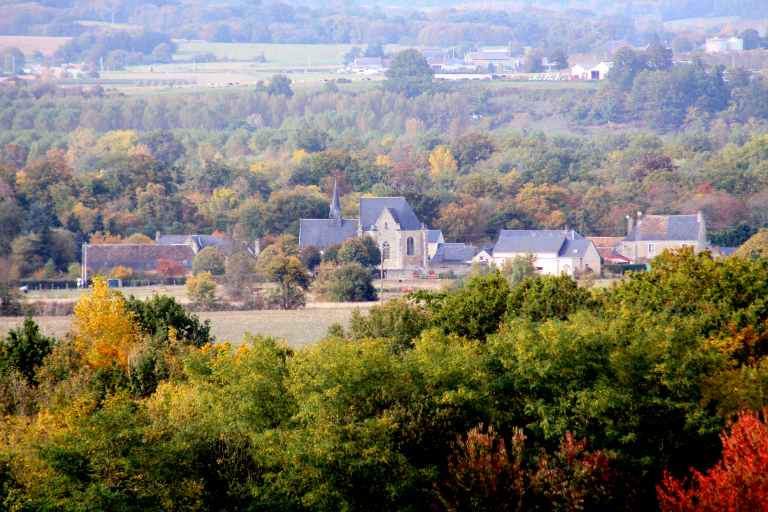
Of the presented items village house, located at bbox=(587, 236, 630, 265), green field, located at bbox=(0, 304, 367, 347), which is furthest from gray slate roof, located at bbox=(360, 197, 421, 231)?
green field, located at bbox=(0, 304, 367, 347)

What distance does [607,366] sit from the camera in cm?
3075

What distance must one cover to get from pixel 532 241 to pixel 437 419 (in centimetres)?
6318

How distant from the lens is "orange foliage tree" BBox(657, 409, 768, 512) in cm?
2431

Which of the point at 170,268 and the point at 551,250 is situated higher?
the point at 551,250

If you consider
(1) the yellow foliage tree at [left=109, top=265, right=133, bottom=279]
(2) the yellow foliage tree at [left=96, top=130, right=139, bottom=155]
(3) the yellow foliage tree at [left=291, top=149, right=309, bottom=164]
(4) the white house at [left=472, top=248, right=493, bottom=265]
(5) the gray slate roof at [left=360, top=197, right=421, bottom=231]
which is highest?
(2) the yellow foliage tree at [left=96, top=130, right=139, bottom=155]

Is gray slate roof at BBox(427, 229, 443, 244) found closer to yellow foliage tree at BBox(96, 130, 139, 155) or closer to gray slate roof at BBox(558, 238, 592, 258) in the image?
gray slate roof at BBox(558, 238, 592, 258)

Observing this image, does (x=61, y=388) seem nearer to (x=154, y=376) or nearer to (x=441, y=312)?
(x=154, y=376)

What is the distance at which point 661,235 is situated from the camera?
320 feet

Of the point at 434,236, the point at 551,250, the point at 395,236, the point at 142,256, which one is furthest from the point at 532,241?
the point at 142,256

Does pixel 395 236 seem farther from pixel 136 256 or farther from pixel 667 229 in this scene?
pixel 136 256

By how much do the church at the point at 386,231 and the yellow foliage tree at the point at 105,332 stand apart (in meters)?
49.5

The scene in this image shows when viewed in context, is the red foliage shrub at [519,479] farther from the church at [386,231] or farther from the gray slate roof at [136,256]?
the church at [386,231]

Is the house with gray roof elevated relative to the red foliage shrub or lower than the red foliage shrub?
elevated

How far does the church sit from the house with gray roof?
11687 mm
